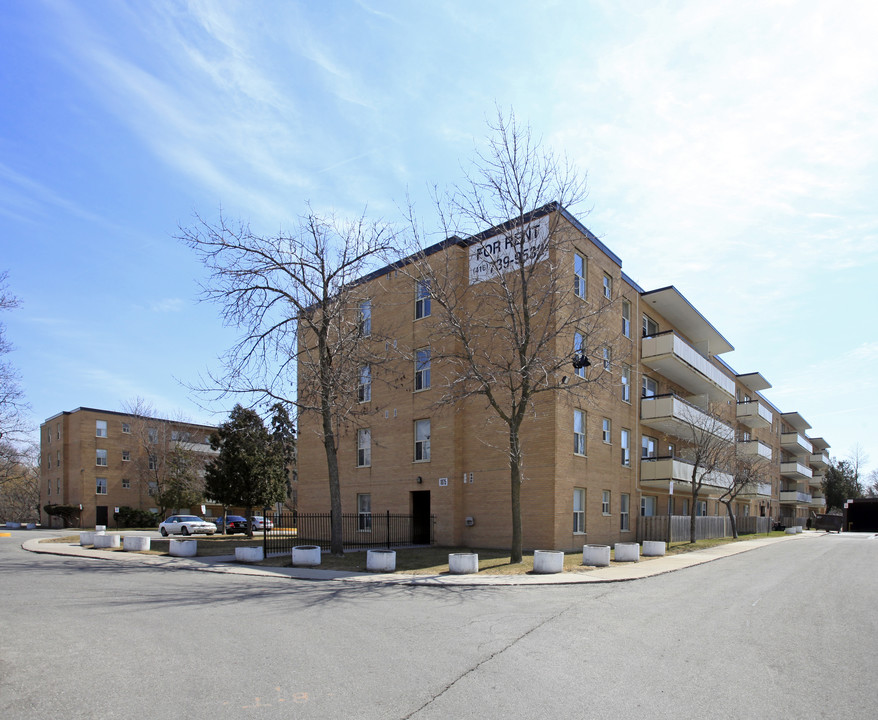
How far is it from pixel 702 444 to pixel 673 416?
8.33ft

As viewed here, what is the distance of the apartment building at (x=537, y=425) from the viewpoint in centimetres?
2331

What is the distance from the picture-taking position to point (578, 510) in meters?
25.0

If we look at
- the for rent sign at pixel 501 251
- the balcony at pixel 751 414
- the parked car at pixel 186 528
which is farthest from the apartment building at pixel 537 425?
the balcony at pixel 751 414

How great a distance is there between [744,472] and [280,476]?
27333 millimetres

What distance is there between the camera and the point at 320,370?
20.6 m

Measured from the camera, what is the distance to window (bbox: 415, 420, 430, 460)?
26.6 m

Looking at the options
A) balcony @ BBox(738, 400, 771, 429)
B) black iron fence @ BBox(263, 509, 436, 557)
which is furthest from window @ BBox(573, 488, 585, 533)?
balcony @ BBox(738, 400, 771, 429)

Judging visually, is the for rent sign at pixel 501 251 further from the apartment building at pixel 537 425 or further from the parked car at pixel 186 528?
the parked car at pixel 186 528

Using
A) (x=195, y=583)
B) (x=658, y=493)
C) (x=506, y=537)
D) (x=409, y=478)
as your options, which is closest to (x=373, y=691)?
(x=195, y=583)

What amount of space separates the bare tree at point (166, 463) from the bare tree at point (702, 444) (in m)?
36.3

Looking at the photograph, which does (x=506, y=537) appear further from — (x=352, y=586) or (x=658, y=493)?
(x=658, y=493)

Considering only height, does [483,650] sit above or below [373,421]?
below

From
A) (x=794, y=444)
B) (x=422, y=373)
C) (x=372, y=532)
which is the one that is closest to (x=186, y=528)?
(x=372, y=532)

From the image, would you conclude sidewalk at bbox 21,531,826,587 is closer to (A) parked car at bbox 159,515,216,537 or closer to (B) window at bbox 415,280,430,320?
(B) window at bbox 415,280,430,320
